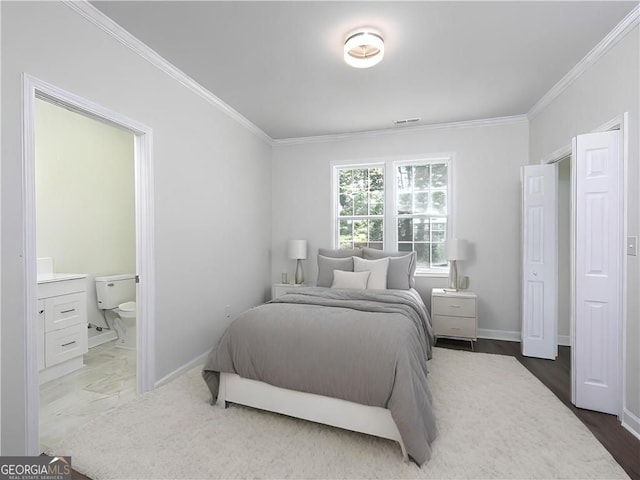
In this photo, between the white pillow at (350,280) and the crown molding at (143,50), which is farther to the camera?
the white pillow at (350,280)

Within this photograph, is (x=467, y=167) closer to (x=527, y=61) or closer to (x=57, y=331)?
(x=527, y=61)

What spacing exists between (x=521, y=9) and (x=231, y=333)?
2.99 m

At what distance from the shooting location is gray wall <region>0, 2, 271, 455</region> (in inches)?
67.6

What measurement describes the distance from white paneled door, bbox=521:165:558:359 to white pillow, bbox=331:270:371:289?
174 cm

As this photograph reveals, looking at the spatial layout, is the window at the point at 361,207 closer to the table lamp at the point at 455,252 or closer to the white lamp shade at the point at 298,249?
the white lamp shade at the point at 298,249

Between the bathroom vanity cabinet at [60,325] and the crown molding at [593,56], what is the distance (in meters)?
4.97

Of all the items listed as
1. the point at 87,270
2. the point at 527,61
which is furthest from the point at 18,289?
the point at 527,61

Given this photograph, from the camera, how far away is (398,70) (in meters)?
2.92

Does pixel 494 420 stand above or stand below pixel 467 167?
below

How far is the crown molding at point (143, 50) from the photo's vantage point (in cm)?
209

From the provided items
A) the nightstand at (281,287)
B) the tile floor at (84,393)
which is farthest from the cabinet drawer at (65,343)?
the nightstand at (281,287)

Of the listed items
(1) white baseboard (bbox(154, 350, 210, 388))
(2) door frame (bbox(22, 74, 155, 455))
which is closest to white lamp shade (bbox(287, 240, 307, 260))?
(1) white baseboard (bbox(154, 350, 210, 388))

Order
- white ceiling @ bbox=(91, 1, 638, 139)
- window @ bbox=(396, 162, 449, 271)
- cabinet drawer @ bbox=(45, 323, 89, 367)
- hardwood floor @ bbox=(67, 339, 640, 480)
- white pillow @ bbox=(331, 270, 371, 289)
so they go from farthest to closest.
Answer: window @ bbox=(396, 162, 449, 271) < white pillow @ bbox=(331, 270, 371, 289) < cabinet drawer @ bbox=(45, 323, 89, 367) < white ceiling @ bbox=(91, 1, 638, 139) < hardwood floor @ bbox=(67, 339, 640, 480)

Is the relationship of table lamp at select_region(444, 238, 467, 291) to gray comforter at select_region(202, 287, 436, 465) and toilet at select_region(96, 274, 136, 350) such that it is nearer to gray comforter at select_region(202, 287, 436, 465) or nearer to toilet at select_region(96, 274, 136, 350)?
gray comforter at select_region(202, 287, 436, 465)
